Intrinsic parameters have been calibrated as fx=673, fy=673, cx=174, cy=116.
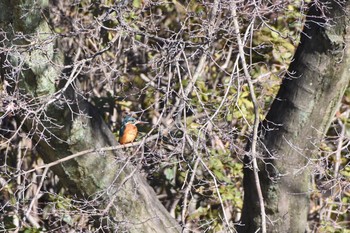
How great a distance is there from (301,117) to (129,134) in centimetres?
128

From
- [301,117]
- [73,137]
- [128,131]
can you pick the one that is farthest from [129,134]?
[301,117]

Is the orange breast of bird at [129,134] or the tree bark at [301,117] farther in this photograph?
the orange breast of bird at [129,134]

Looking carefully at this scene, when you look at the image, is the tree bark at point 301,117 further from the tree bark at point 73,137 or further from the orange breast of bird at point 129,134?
the orange breast of bird at point 129,134

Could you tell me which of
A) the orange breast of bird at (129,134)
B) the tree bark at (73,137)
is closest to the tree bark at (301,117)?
the tree bark at (73,137)

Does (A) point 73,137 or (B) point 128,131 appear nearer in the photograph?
(A) point 73,137

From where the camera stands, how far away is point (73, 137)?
3.16 metres

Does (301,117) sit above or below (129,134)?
above

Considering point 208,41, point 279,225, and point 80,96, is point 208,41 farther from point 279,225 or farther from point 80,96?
point 279,225

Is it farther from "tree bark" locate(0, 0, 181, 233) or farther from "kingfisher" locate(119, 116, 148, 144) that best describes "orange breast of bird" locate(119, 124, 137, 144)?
"tree bark" locate(0, 0, 181, 233)

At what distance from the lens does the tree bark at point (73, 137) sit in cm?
304

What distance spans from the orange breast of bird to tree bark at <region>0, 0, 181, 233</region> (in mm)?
621

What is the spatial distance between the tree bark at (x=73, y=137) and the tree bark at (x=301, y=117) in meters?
0.54

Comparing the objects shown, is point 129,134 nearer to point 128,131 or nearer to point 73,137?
point 128,131

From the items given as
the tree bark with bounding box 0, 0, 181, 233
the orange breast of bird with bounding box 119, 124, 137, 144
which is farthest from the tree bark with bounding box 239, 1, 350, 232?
the orange breast of bird with bounding box 119, 124, 137, 144
